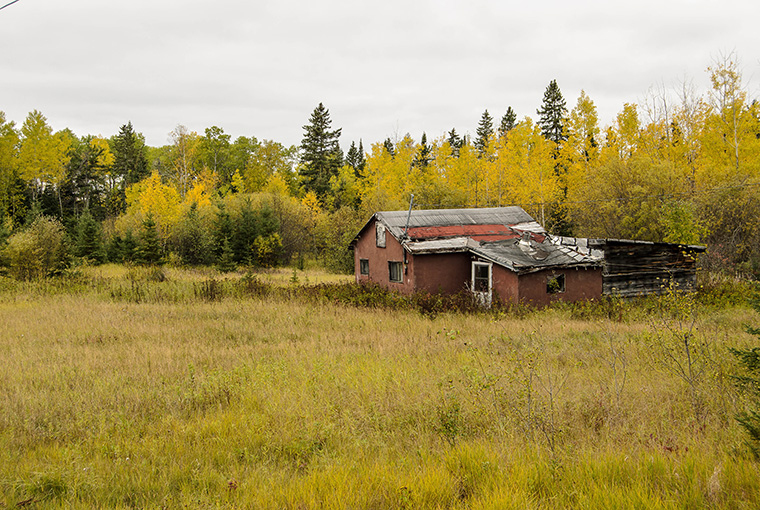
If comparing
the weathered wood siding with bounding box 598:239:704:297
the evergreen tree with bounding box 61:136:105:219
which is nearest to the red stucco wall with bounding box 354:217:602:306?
the weathered wood siding with bounding box 598:239:704:297

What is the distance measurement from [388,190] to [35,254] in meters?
28.6

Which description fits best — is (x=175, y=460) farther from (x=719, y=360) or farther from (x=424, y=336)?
(x=719, y=360)

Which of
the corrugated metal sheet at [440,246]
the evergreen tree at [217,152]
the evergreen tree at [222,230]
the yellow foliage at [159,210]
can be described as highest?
the evergreen tree at [217,152]

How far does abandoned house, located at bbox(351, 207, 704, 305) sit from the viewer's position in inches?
765

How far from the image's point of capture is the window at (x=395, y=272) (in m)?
23.1

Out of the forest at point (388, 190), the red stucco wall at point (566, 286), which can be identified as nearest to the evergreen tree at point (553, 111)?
the forest at point (388, 190)

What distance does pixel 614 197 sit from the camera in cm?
2880

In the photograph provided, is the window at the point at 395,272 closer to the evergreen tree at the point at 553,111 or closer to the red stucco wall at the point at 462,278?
the red stucco wall at the point at 462,278

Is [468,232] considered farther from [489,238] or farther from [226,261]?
[226,261]

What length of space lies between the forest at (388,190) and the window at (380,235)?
43.6ft

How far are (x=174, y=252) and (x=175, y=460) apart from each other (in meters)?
37.9

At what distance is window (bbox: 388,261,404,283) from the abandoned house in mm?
49

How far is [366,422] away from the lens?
6359 millimetres

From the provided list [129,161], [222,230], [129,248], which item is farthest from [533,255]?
[129,161]
